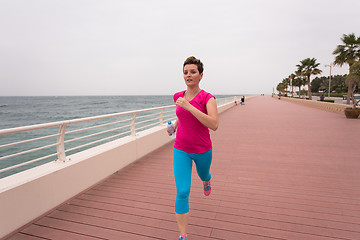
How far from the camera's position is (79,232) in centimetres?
255

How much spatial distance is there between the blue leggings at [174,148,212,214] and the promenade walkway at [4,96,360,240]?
21.4 inches

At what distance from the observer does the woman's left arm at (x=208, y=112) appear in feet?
6.53

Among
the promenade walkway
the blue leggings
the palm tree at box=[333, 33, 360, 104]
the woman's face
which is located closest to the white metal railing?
the promenade walkway

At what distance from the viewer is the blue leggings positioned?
2.17 meters

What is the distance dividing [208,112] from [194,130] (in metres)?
0.24

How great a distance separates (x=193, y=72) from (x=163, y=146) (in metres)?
4.74

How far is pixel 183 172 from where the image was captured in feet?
7.41

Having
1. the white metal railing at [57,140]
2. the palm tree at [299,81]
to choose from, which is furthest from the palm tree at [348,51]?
the palm tree at [299,81]

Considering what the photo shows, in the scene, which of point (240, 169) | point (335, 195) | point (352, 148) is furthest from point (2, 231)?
point (352, 148)

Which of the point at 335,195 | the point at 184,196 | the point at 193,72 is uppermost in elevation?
the point at 193,72

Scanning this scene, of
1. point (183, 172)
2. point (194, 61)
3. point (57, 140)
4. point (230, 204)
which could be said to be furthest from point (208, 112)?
point (57, 140)

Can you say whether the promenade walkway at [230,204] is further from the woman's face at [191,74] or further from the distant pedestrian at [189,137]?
the woman's face at [191,74]

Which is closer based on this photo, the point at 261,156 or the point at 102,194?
the point at 102,194

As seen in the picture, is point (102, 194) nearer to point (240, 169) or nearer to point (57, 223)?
point (57, 223)
